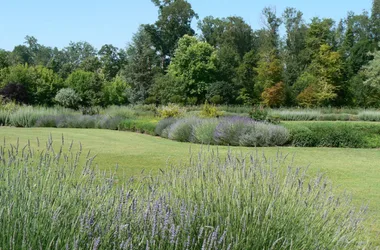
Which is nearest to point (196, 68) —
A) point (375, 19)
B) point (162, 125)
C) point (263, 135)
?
point (375, 19)

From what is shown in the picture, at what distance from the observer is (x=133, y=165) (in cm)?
901

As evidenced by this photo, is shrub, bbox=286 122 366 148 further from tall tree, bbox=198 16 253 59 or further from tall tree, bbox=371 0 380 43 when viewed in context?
tall tree, bbox=371 0 380 43

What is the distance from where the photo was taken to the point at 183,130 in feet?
50.9

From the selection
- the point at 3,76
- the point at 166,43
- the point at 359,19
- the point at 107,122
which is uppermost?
the point at 359,19

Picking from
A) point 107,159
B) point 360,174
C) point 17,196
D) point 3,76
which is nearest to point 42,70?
point 3,76

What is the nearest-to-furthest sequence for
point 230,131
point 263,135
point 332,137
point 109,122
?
point 263,135 < point 230,131 < point 332,137 < point 109,122

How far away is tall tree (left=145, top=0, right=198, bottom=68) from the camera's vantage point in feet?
187

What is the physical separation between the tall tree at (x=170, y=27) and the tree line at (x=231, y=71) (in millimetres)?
140

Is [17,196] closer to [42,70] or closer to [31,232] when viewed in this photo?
[31,232]

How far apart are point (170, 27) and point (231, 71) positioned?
1427 centimetres

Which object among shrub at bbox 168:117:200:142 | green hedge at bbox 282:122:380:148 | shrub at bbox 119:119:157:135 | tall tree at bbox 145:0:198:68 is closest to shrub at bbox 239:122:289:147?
green hedge at bbox 282:122:380:148

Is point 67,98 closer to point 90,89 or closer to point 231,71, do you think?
point 90,89

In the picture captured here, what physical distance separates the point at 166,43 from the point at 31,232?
Answer: 56069mm

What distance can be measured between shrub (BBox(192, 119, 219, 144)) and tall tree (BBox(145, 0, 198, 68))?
4326 cm
